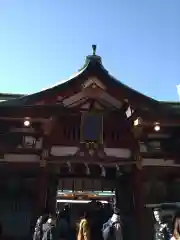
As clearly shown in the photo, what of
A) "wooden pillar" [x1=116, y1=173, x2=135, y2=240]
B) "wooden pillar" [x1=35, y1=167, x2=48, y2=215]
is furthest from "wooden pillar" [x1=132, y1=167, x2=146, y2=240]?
"wooden pillar" [x1=35, y1=167, x2=48, y2=215]

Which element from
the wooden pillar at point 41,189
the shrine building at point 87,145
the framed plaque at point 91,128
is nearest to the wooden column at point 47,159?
the shrine building at point 87,145

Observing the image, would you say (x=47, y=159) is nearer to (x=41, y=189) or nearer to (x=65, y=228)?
(x=41, y=189)

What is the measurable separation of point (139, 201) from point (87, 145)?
8.06 ft

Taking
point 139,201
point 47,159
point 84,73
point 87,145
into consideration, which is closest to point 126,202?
point 139,201

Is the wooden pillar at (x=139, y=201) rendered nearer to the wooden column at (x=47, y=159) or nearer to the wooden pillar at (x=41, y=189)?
the wooden column at (x=47, y=159)

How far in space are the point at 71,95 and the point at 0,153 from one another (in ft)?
9.88

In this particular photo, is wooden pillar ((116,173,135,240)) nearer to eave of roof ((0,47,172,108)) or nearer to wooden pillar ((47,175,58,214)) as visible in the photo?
wooden pillar ((47,175,58,214))

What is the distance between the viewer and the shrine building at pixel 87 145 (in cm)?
928

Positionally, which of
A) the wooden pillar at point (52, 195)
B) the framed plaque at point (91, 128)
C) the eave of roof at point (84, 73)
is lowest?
the wooden pillar at point (52, 195)

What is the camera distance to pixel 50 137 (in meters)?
9.62

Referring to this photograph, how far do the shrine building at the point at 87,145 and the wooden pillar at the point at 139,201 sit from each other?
29mm

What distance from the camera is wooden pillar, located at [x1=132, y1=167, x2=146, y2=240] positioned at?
9172 millimetres

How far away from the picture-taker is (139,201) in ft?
30.8

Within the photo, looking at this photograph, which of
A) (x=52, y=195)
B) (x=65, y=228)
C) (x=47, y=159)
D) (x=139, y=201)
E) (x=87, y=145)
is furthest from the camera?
(x=52, y=195)
